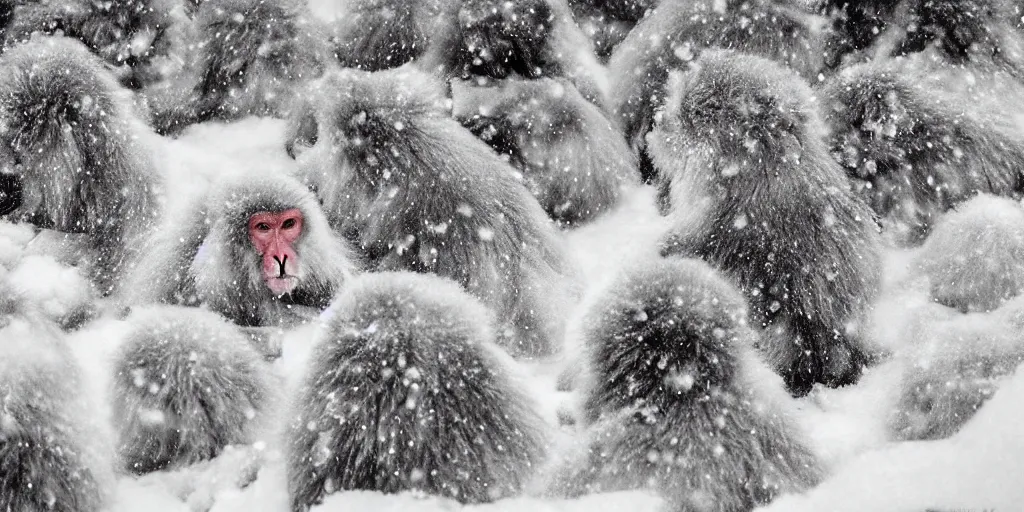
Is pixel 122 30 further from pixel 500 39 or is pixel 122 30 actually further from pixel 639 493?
pixel 639 493

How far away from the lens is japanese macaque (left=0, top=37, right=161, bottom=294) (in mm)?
3480

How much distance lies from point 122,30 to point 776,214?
243cm

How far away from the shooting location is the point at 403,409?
7.96 ft

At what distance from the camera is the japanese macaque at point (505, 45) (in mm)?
3783

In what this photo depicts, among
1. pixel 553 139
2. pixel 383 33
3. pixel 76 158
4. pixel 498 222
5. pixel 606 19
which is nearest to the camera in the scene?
pixel 498 222

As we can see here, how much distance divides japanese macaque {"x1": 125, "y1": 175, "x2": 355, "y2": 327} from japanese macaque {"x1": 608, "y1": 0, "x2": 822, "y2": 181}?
3.88 ft

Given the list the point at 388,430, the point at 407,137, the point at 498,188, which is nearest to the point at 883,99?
the point at 498,188

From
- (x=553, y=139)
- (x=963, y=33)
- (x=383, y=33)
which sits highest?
(x=963, y=33)

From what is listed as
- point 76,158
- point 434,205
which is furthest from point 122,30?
point 434,205

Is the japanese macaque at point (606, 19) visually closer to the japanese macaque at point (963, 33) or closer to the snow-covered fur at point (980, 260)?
the japanese macaque at point (963, 33)

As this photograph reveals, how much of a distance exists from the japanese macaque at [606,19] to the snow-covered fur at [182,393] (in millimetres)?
2168

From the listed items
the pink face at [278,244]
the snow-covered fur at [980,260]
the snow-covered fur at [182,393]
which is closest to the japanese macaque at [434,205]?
the pink face at [278,244]

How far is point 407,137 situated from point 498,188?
13.1 inches

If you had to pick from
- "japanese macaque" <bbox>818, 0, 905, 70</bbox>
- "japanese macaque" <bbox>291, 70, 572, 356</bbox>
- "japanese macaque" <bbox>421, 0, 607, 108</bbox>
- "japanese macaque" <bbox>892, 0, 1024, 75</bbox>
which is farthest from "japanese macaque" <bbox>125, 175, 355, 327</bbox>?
"japanese macaque" <bbox>892, 0, 1024, 75</bbox>
